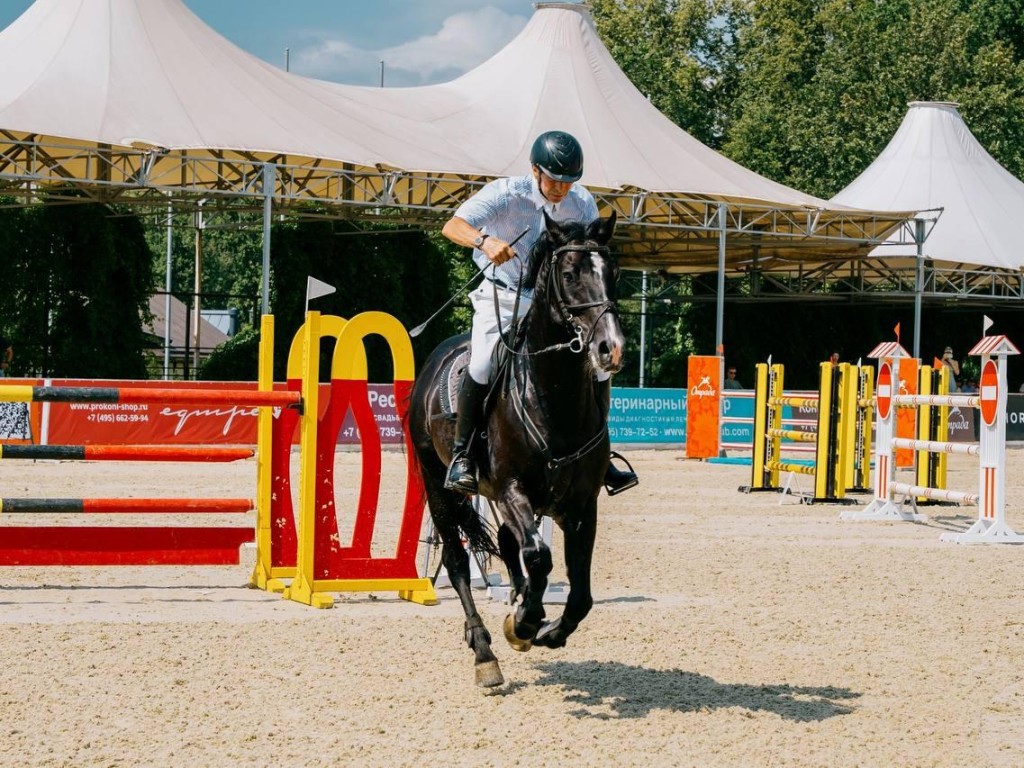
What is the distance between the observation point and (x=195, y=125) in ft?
72.5

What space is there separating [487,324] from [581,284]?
2.76ft

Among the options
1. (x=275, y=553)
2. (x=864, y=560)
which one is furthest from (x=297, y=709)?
(x=864, y=560)

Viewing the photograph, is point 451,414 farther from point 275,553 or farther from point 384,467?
point 384,467

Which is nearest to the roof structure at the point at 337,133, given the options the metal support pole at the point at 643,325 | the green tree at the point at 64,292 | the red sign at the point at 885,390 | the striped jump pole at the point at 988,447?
the green tree at the point at 64,292

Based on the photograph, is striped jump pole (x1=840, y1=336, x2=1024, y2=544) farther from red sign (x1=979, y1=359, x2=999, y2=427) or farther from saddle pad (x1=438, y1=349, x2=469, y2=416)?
saddle pad (x1=438, y1=349, x2=469, y2=416)

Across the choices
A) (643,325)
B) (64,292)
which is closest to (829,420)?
(64,292)

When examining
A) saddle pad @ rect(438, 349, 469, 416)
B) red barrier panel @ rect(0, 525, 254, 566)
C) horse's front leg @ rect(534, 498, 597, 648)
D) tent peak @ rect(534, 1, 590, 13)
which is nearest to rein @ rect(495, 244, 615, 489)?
horse's front leg @ rect(534, 498, 597, 648)

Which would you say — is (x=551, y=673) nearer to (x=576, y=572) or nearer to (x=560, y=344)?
(x=576, y=572)

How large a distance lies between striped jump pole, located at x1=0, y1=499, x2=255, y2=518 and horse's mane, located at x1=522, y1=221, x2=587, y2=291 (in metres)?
3.41

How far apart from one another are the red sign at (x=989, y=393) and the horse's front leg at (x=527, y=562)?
7.21 meters

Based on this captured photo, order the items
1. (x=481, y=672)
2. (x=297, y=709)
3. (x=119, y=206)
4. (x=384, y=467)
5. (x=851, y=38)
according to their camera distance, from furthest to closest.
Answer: (x=851, y=38), (x=119, y=206), (x=384, y=467), (x=481, y=672), (x=297, y=709)

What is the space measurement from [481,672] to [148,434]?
15983mm

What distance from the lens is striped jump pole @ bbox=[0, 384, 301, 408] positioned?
7.93 m

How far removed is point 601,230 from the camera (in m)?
5.83
